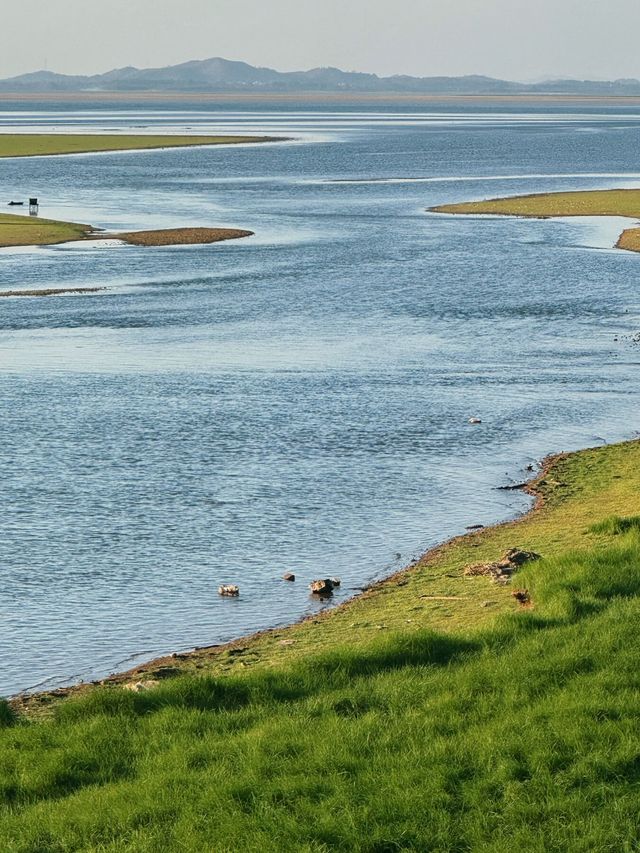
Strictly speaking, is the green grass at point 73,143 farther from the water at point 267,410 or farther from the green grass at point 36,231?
the water at point 267,410

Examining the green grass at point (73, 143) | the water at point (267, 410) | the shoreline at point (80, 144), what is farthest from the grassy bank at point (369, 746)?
the green grass at point (73, 143)

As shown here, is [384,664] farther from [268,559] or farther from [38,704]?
[268,559]

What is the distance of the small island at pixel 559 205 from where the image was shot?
293 ft

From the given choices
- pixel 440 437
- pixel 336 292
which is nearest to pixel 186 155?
pixel 336 292

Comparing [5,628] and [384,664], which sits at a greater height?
[384,664]

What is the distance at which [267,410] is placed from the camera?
34531 mm

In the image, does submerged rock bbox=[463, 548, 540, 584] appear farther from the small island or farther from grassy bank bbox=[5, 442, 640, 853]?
the small island

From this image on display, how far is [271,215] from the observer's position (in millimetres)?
91250

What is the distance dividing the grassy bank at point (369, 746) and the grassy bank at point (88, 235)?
5927cm

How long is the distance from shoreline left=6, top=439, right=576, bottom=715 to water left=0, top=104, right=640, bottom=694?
400mm

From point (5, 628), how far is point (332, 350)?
25.3m

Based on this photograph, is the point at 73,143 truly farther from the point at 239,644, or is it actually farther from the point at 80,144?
the point at 239,644

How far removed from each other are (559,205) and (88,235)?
111ft

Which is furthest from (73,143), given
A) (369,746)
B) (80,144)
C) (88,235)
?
(369,746)
